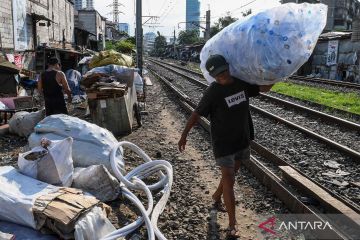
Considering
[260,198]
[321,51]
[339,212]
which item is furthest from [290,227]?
[321,51]

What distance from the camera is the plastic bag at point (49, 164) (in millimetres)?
4274

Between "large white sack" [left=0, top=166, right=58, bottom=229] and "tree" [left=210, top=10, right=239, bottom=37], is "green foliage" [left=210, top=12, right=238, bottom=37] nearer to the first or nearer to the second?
"tree" [left=210, top=10, right=239, bottom=37]

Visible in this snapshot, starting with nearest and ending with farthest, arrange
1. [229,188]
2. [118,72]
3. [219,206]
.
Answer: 1. [229,188]
2. [219,206]
3. [118,72]

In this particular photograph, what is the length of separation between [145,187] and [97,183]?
61cm

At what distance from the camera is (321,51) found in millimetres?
32781

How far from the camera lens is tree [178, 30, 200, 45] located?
107137 millimetres

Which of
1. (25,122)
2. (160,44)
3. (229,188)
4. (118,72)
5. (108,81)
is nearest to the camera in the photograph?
(229,188)

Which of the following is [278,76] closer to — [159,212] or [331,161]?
[159,212]

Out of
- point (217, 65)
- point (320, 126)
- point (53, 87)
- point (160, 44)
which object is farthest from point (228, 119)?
point (160, 44)

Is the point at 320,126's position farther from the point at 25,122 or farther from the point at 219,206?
the point at 25,122

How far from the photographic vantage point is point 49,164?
4273 mm

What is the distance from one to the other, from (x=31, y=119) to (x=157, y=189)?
13.4ft

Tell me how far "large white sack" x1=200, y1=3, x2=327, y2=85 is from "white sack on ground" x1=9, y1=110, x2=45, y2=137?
5.43 m

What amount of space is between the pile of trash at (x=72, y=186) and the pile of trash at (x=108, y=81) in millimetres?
2843
